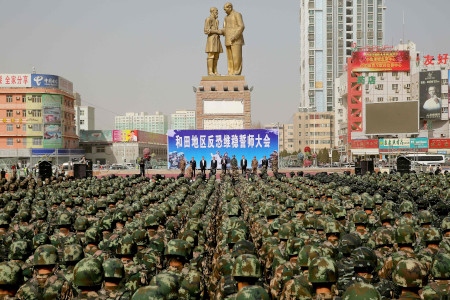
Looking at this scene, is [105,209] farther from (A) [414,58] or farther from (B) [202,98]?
(A) [414,58]

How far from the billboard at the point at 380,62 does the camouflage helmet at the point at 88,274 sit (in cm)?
6460

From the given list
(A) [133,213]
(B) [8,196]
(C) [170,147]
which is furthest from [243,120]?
(A) [133,213]

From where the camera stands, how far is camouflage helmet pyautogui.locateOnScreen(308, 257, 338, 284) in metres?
5.29

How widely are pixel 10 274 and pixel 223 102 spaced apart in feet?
101

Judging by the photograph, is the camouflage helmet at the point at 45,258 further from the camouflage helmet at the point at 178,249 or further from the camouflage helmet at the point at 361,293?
the camouflage helmet at the point at 361,293

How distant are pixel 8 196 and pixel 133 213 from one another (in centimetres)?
524

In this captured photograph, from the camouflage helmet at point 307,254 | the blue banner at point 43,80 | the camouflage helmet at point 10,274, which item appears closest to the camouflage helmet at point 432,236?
the camouflage helmet at point 307,254

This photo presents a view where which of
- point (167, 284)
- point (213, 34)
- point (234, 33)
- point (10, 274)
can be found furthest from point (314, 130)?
point (167, 284)

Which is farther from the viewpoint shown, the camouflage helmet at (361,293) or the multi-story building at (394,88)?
the multi-story building at (394,88)

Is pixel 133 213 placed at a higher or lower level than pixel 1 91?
lower

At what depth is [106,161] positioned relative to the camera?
234 feet

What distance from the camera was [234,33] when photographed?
3541 cm

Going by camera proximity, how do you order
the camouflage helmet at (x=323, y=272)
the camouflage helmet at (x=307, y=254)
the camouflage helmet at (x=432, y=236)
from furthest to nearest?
1. the camouflage helmet at (x=432, y=236)
2. the camouflage helmet at (x=307, y=254)
3. the camouflage helmet at (x=323, y=272)

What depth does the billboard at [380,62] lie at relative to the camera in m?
66.6
